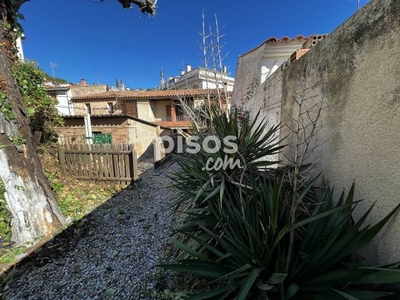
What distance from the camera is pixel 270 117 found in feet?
13.6

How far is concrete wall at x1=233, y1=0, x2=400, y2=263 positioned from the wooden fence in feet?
17.4

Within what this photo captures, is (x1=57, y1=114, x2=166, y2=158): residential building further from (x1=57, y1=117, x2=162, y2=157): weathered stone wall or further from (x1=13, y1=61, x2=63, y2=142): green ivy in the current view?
(x1=13, y1=61, x2=63, y2=142): green ivy

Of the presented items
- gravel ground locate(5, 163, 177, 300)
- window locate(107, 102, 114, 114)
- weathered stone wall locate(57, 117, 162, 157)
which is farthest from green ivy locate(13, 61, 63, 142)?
window locate(107, 102, 114, 114)

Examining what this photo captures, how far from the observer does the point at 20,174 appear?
10.2 ft

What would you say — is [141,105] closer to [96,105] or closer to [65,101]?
[96,105]

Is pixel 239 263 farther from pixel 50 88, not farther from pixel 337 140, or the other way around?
pixel 50 88

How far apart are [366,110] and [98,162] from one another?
638 cm

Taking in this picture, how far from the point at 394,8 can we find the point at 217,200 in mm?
2232

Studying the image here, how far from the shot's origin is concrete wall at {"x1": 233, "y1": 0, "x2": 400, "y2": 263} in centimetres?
127

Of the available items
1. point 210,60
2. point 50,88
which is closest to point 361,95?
point 210,60

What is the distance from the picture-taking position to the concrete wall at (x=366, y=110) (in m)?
1.27

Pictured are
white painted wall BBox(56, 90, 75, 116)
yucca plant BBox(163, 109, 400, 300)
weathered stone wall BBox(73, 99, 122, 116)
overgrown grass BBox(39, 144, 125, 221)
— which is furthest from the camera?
weathered stone wall BBox(73, 99, 122, 116)

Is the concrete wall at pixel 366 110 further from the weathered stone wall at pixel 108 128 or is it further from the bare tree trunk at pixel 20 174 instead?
the weathered stone wall at pixel 108 128

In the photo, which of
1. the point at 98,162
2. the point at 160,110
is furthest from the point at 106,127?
the point at 160,110
